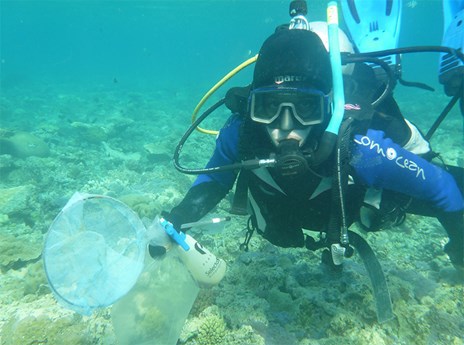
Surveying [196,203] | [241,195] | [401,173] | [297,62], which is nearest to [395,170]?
[401,173]

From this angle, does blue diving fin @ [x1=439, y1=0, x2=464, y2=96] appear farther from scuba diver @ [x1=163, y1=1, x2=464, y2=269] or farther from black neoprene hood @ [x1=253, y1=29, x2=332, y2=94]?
black neoprene hood @ [x1=253, y1=29, x2=332, y2=94]

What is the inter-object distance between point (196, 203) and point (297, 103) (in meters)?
1.42

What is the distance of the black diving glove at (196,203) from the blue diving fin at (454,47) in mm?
2699

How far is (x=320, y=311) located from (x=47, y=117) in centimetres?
2011

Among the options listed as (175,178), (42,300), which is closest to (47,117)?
(175,178)

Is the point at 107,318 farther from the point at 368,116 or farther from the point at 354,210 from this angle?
the point at 368,116

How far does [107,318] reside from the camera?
3344 millimetres

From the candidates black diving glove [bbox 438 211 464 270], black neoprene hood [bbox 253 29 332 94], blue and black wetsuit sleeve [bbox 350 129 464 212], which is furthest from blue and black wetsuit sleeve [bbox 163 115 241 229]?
black diving glove [bbox 438 211 464 270]

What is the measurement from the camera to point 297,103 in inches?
97.3

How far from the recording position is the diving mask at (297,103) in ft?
8.05

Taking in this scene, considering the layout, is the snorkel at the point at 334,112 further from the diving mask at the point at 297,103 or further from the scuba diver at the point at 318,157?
the diving mask at the point at 297,103

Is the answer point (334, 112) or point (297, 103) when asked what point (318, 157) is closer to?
point (334, 112)

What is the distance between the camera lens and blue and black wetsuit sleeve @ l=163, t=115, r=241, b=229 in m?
3.09

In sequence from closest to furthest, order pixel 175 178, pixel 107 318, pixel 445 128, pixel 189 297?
pixel 189 297 < pixel 107 318 < pixel 175 178 < pixel 445 128
